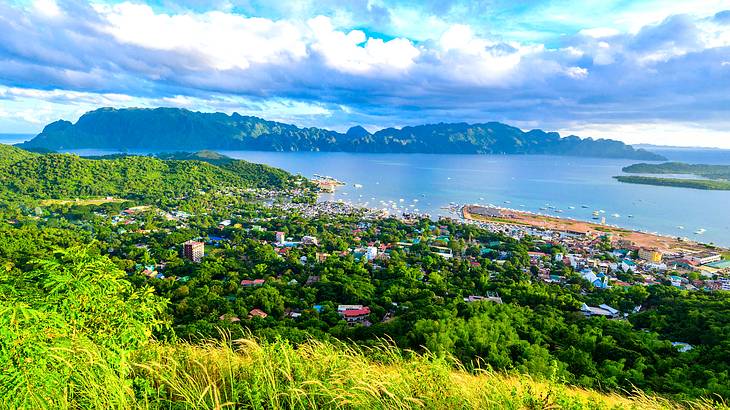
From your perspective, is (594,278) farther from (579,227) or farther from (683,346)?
(579,227)

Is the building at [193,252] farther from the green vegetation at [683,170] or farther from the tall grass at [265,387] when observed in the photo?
the green vegetation at [683,170]

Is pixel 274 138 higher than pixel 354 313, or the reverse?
pixel 274 138

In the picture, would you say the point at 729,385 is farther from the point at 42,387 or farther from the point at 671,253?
the point at 671,253

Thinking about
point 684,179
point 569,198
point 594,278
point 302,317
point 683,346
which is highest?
point 684,179

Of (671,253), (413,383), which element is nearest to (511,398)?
(413,383)

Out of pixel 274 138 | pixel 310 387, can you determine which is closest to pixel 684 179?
pixel 310 387

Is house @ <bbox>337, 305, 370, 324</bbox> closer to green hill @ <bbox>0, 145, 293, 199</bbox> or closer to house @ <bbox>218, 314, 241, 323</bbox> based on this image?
house @ <bbox>218, 314, 241, 323</bbox>

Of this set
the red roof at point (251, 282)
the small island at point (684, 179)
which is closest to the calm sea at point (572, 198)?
the small island at point (684, 179)
